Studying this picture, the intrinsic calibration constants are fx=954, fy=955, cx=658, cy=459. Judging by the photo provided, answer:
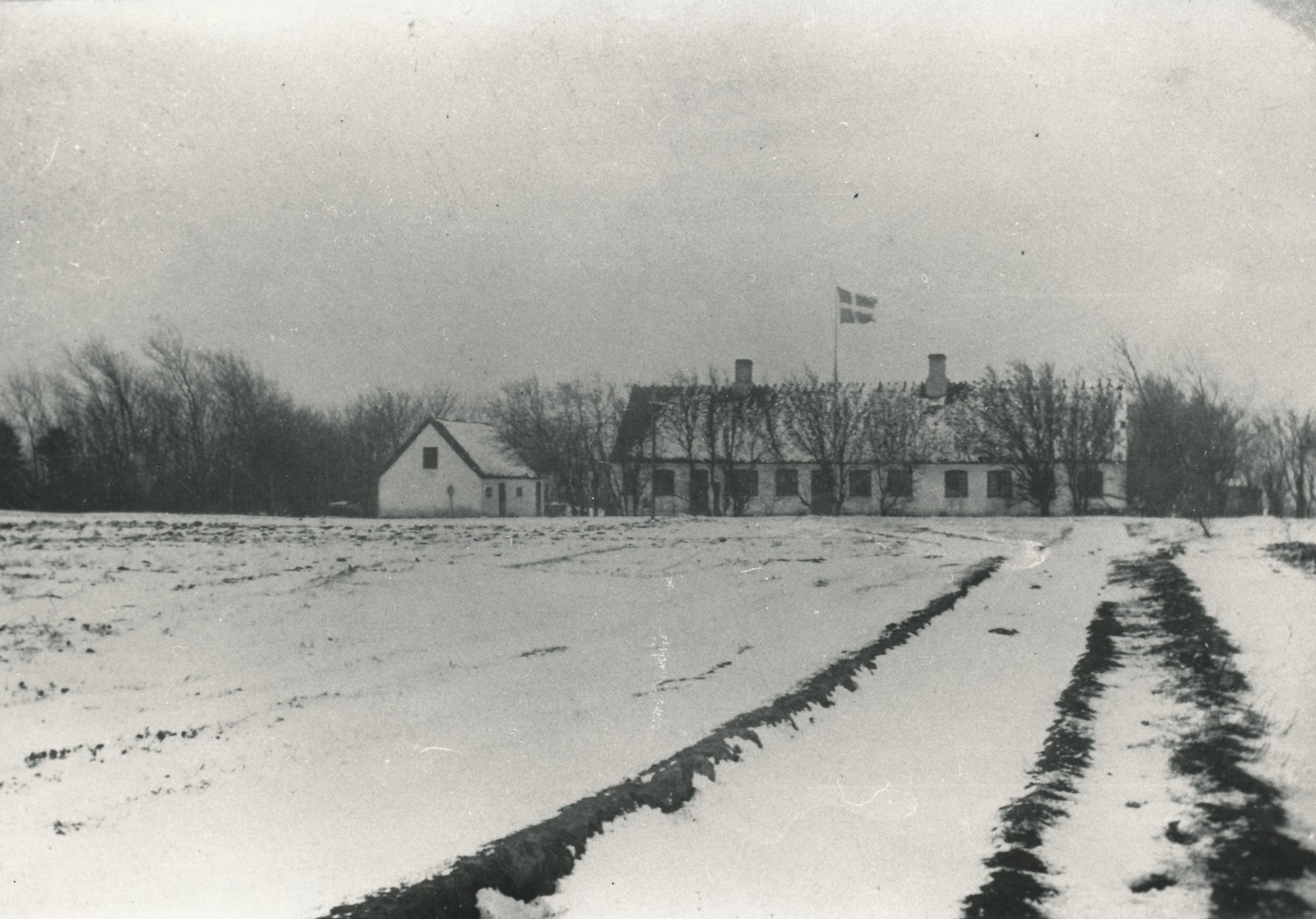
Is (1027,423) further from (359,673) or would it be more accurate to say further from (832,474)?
(359,673)

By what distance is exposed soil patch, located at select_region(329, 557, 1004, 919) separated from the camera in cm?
392

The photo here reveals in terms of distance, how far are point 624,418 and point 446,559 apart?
2.70m

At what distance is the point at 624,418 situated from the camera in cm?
814

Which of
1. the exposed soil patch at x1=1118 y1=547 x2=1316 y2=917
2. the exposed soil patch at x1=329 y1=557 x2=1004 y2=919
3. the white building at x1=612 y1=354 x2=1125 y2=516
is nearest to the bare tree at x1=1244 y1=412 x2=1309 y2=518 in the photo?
the white building at x1=612 y1=354 x2=1125 y2=516

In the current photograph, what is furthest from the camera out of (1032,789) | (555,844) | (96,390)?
(96,390)

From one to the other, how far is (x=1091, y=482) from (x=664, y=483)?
372cm

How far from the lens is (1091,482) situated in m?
8.32

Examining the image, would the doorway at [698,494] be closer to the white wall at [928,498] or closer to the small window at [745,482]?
the white wall at [928,498]

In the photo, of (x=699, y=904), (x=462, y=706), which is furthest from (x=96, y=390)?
(x=699, y=904)

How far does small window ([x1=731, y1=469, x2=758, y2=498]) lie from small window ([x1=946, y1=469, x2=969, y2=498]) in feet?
5.51

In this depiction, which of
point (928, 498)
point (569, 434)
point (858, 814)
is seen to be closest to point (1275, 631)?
point (928, 498)

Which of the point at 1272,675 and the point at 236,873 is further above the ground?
the point at 1272,675

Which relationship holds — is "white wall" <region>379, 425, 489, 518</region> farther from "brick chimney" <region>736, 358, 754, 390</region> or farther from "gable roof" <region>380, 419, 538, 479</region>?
"brick chimney" <region>736, 358, 754, 390</region>

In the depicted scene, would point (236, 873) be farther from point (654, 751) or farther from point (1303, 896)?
point (1303, 896)
